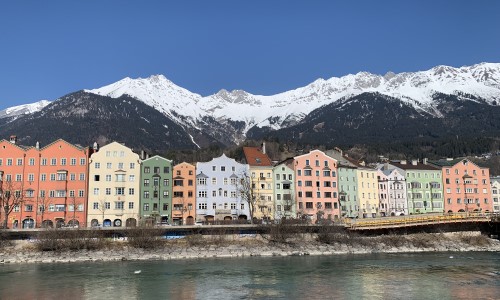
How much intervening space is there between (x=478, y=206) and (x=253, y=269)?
78.8 metres

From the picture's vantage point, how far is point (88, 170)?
89.3 metres

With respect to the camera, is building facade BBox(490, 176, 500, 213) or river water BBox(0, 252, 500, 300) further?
building facade BBox(490, 176, 500, 213)

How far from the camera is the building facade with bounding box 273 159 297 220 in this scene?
95.1 m

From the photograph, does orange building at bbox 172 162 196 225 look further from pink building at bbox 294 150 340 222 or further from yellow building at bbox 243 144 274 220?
pink building at bbox 294 150 340 222

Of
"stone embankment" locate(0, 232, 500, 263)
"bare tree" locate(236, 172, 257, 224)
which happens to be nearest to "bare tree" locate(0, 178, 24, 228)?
"stone embankment" locate(0, 232, 500, 263)

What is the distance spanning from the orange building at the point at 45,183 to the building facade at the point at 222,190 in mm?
20564

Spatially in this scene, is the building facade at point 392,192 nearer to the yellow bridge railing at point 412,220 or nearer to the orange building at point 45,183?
the yellow bridge railing at point 412,220

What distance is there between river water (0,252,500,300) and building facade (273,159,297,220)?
31.5 meters

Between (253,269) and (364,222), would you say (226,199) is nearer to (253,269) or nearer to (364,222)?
(364,222)

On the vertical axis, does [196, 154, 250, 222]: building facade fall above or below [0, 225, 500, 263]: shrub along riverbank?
above

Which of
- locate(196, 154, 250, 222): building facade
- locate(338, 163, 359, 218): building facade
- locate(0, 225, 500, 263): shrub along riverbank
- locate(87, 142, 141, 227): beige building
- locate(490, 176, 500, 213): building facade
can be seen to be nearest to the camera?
locate(0, 225, 500, 263): shrub along riverbank

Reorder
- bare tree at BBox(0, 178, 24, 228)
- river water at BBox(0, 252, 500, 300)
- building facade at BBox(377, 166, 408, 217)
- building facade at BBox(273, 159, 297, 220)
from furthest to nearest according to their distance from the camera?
building facade at BBox(377, 166, 408, 217), building facade at BBox(273, 159, 297, 220), bare tree at BBox(0, 178, 24, 228), river water at BBox(0, 252, 500, 300)

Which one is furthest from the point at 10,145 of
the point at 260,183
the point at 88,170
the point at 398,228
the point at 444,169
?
the point at 444,169

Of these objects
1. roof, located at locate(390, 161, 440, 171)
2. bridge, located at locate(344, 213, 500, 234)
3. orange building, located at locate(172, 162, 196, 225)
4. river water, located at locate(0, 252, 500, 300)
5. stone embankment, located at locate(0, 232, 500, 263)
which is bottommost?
river water, located at locate(0, 252, 500, 300)
